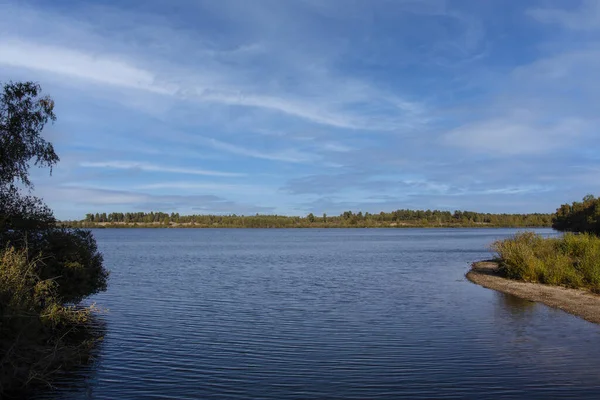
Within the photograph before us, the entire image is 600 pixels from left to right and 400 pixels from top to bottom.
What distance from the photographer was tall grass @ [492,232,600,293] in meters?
22.9

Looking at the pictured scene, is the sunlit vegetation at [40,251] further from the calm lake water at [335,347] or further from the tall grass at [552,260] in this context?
the tall grass at [552,260]

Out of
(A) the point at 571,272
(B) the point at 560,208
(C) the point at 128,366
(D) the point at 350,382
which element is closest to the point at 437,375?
(D) the point at 350,382

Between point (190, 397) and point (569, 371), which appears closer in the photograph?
point (190, 397)

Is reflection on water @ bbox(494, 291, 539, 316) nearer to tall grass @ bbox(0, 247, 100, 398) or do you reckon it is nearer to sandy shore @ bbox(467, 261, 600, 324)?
sandy shore @ bbox(467, 261, 600, 324)

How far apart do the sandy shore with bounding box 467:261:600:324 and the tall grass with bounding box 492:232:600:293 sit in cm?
70

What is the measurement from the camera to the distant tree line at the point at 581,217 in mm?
68525

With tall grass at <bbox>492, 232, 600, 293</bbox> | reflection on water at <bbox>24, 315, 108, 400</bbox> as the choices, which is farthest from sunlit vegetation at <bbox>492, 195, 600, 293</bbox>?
reflection on water at <bbox>24, 315, 108, 400</bbox>

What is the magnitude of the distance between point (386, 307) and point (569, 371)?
29.8 ft

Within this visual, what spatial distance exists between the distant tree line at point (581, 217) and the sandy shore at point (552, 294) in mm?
44154

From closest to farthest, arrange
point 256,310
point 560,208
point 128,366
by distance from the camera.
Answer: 1. point 128,366
2. point 256,310
3. point 560,208

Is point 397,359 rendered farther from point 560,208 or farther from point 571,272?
point 560,208

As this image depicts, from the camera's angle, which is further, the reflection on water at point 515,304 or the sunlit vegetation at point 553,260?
the sunlit vegetation at point 553,260

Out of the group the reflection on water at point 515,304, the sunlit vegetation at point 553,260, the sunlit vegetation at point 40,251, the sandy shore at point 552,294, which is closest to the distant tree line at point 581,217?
the sunlit vegetation at point 553,260

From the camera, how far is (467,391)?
31.7ft
